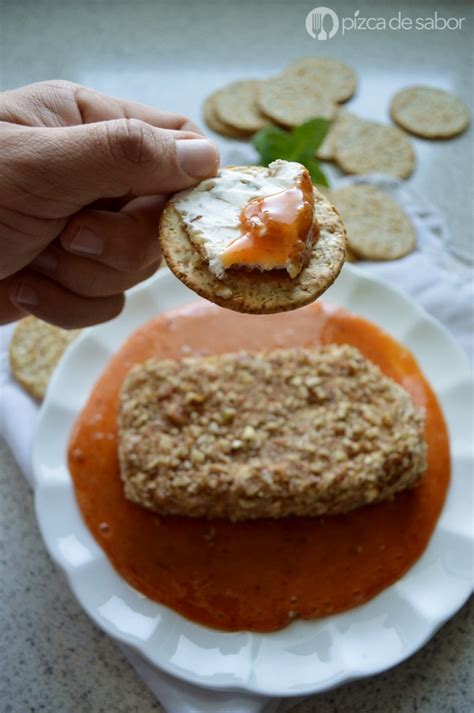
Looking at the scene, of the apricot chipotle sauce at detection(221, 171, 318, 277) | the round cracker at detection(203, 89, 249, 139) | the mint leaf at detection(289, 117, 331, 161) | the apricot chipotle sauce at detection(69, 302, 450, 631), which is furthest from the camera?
the round cracker at detection(203, 89, 249, 139)

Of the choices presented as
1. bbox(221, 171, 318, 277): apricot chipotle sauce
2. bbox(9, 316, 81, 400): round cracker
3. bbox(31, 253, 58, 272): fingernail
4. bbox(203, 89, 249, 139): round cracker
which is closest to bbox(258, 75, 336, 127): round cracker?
bbox(203, 89, 249, 139): round cracker

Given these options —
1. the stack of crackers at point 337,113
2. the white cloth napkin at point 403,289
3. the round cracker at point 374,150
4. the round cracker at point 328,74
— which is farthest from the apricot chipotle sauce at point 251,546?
the round cracker at point 328,74

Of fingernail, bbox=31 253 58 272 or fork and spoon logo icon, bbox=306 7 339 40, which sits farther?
fork and spoon logo icon, bbox=306 7 339 40

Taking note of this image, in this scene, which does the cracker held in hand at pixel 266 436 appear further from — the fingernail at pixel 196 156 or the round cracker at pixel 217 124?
the round cracker at pixel 217 124

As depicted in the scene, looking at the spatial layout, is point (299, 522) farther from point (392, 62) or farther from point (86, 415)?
point (392, 62)

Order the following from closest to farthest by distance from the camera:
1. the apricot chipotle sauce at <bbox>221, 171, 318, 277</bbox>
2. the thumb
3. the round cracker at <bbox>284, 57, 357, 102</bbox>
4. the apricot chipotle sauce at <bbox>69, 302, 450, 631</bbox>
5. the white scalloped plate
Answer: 1. the apricot chipotle sauce at <bbox>221, 171, 318, 277</bbox>
2. the thumb
3. the white scalloped plate
4. the apricot chipotle sauce at <bbox>69, 302, 450, 631</bbox>
5. the round cracker at <bbox>284, 57, 357, 102</bbox>

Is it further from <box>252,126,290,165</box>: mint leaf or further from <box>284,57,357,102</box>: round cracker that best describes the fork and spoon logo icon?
<box>252,126,290,165</box>: mint leaf

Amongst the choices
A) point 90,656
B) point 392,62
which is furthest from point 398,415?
point 392,62

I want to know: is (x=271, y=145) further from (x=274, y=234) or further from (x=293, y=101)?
(x=274, y=234)
